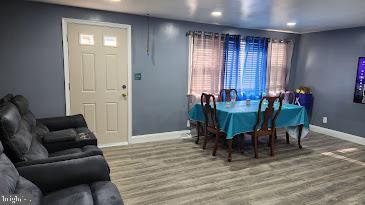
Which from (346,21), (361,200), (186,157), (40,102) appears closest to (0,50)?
(40,102)

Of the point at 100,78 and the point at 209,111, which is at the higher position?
the point at 100,78

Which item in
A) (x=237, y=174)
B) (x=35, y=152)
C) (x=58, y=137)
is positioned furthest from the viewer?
(x=237, y=174)

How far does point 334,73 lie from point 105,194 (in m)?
5.44

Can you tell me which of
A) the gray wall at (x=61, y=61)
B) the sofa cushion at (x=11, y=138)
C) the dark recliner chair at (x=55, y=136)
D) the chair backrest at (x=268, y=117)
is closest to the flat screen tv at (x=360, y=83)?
the chair backrest at (x=268, y=117)

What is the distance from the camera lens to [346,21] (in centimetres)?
439

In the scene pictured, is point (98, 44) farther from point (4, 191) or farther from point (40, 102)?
point (4, 191)

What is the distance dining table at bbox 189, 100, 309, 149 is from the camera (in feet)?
12.3

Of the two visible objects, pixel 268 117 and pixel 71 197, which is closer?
pixel 71 197

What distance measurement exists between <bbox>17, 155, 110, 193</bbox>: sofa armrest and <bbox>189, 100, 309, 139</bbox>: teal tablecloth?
2.13 metres

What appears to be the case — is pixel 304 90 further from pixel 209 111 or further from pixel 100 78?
Result: pixel 100 78

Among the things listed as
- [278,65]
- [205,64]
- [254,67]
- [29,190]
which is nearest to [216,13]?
[205,64]

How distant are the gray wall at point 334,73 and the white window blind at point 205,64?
2.37 m

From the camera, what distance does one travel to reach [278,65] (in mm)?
6023

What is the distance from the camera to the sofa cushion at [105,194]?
177cm
